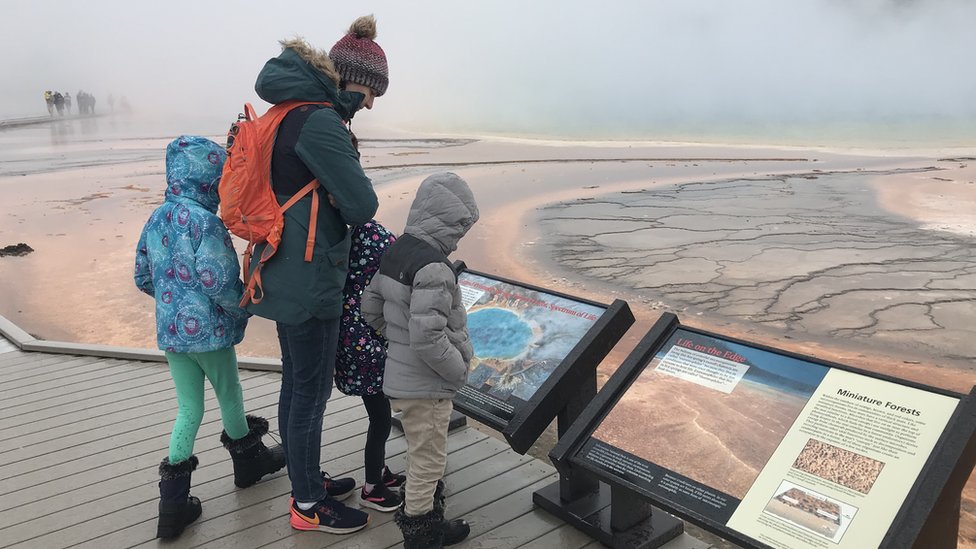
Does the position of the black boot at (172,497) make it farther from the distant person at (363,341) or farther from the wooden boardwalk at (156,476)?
the distant person at (363,341)

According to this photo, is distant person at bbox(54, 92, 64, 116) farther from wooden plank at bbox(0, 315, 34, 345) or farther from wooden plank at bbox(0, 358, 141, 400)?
wooden plank at bbox(0, 358, 141, 400)

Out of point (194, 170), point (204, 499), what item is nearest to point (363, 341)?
point (194, 170)

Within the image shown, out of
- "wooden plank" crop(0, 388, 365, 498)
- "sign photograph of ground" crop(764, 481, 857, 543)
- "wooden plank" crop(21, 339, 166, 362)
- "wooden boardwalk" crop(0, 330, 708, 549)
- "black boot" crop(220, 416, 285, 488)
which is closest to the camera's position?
"sign photograph of ground" crop(764, 481, 857, 543)

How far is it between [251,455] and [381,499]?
60 centimetres

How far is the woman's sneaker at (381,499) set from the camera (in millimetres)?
2941

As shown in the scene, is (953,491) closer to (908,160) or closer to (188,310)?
(188,310)

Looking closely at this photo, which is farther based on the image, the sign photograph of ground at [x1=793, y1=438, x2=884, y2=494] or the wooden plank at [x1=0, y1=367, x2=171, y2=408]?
the wooden plank at [x1=0, y1=367, x2=171, y2=408]

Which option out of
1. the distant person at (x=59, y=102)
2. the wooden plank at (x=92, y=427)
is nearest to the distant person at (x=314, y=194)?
the wooden plank at (x=92, y=427)

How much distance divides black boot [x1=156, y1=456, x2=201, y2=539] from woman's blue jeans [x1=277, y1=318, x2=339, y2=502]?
0.42m

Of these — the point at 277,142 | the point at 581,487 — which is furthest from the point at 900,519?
the point at 277,142

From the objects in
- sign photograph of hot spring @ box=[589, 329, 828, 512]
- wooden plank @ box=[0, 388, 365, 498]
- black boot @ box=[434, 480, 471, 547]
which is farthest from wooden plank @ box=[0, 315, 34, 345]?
sign photograph of hot spring @ box=[589, 329, 828, 512]

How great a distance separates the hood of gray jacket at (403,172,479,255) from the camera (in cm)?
238

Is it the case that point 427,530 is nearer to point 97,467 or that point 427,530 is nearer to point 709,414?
point 709,414

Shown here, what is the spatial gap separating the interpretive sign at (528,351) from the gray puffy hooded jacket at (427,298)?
0.49m
